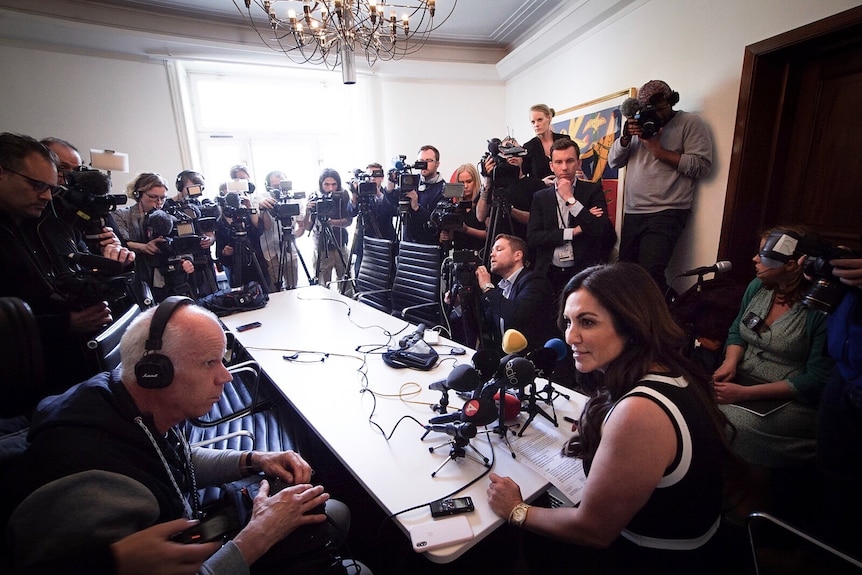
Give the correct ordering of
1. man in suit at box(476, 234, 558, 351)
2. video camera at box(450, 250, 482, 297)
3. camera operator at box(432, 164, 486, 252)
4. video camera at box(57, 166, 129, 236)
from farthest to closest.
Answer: camera operator at box(432, 164, 486, 252) → video camera at box(450, 250, 482, 297) → man in suit at box(476, 234, 558, 351) → video camera at box(57, 166, 129, 236)

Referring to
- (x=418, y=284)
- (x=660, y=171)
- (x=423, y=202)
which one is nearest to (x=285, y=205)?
(x=423, y=202)

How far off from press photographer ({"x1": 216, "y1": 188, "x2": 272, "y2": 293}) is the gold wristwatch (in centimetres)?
297

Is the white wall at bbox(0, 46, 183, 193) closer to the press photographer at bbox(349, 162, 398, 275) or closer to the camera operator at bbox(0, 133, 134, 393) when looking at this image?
the press photographer at bbox(349, 162, 398, 275)

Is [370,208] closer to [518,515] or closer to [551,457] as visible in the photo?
[551,457]

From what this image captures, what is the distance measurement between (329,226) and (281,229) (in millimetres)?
456

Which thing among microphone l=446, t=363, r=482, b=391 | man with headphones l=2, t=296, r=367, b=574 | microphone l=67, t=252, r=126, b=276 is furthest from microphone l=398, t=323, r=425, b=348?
microphone l=67, t=252, r=126, b=276

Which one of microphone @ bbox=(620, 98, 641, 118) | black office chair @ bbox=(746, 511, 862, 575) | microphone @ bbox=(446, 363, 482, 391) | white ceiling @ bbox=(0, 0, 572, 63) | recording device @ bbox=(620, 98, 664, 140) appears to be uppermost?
white ceiling @ bbox=(0, 0, 572, 63)

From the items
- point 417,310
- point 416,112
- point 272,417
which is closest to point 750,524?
point 272,417

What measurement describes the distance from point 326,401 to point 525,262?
133 cm

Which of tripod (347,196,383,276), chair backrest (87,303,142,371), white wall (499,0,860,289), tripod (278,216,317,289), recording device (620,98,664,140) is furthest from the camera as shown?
tripod (278,216,317,289)

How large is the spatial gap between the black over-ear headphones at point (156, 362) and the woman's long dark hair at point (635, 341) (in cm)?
106

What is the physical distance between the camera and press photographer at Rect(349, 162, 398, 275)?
3.45 meters

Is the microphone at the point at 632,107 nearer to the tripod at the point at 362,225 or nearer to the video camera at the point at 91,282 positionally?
the tripod at the point at 362,225

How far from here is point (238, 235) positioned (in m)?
3.34
